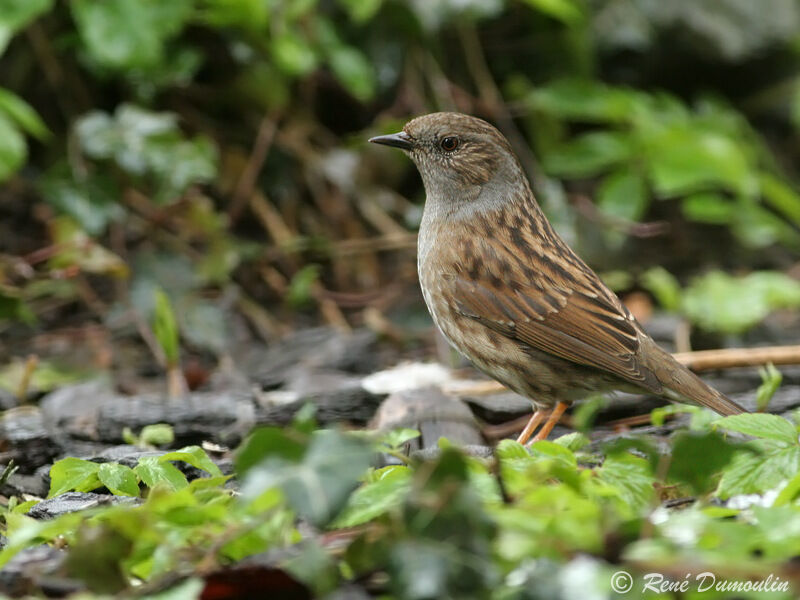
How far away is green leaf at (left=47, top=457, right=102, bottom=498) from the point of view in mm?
3223

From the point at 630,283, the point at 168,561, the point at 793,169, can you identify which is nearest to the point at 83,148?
the point at 630,283

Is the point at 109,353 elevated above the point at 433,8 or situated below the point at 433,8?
below

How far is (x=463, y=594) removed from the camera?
210cm

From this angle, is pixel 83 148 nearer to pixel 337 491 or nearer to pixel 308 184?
pixel 308 184

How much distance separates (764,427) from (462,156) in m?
2.34

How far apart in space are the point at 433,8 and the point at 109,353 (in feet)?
9.47

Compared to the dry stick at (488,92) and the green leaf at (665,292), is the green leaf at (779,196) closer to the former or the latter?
the green leaf at (665,292)

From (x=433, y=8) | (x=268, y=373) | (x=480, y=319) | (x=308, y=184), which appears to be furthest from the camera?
(x=308, y=184)

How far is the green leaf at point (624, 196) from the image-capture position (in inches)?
269

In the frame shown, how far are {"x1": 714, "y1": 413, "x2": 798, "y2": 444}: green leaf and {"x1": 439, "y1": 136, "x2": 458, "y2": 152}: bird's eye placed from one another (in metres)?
2.31

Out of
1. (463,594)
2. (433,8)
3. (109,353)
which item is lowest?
(109,353)

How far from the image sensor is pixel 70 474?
128 inches

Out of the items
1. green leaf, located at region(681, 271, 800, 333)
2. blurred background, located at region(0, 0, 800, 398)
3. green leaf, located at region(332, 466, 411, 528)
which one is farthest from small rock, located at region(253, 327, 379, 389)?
green leaf, located at region(332, 466, 411, 528)

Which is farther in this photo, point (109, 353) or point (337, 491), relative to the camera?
point (109, 353)
